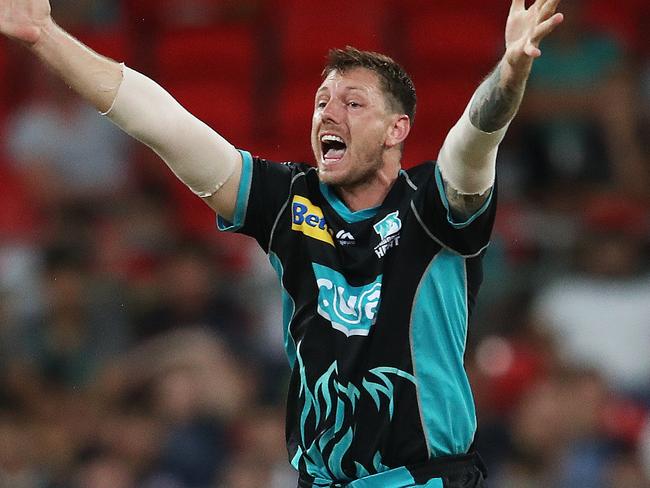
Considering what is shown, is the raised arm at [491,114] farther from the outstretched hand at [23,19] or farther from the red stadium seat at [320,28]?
the red stadium seat at [320,28]

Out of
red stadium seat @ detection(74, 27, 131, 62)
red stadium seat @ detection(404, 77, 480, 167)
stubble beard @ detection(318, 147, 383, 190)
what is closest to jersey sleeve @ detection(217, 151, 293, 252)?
stubble beard @ detection(318, 147, 383, 190)

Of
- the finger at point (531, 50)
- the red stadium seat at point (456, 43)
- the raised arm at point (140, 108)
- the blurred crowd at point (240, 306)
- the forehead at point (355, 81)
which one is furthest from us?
the red stadium seat at point (456, 43)

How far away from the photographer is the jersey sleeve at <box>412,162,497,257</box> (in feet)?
11.9

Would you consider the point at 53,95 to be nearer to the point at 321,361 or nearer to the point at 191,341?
the point at 191,341

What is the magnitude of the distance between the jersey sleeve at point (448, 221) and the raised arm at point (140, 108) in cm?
58

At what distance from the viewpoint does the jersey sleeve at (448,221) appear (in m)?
3.63

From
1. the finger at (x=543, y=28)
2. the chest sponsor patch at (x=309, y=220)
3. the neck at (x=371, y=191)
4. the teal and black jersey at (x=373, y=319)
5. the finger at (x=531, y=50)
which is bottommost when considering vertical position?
the teal and black jersey at (x=373, y=319)

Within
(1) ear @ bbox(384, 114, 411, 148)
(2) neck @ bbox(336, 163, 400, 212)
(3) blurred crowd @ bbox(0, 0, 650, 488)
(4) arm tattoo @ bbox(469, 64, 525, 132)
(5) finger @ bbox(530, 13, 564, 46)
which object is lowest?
(3) blurred crowd @ bbox(0, 0, 650, 488)

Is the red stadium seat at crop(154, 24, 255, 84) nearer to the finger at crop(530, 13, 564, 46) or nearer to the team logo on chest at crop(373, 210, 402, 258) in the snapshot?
the team logo on chest at crop(373, 210, 402, 258)

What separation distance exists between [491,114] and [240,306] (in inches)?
169

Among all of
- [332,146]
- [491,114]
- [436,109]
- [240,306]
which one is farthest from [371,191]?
[436,109]

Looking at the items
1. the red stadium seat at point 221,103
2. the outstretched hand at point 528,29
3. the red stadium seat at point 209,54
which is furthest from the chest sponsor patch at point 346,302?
the red stadium seat at point 209,54

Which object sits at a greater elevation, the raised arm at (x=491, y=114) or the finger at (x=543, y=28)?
the finger at (x=543, y=28)

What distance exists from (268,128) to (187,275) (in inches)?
56.0
